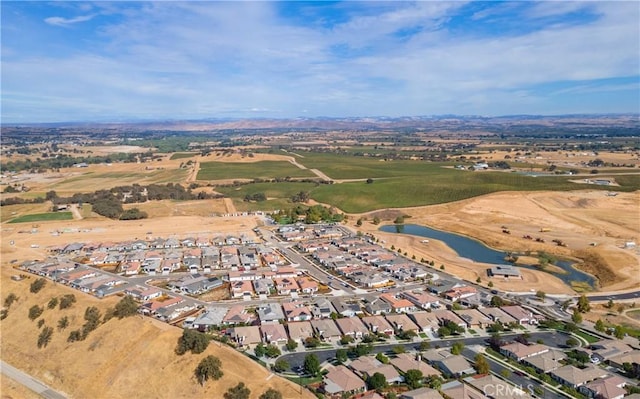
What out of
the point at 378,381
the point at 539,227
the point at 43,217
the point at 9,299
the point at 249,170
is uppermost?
the point at 249,170

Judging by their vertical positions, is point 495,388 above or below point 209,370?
below

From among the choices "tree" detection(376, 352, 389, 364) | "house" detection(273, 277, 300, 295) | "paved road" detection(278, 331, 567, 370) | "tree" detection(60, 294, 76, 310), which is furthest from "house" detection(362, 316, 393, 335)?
"tree" detection(60, 294, 76, 310)

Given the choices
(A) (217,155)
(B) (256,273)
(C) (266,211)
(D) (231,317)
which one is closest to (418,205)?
(C) (266,211)

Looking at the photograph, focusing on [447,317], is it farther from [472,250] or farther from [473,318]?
[472,250]

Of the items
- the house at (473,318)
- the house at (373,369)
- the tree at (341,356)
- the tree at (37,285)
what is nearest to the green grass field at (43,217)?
the tree at (37,285)

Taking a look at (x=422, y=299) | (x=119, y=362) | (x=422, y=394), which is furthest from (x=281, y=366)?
(x=422, y=299)

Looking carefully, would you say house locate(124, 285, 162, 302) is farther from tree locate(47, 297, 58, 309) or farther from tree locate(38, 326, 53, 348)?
tree locate(38, 326, 53, 348)

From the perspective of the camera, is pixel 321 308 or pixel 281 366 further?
pixel 321 308

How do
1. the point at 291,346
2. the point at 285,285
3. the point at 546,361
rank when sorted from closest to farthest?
the point at 546,361
the point at 291,346
the point at 285,285

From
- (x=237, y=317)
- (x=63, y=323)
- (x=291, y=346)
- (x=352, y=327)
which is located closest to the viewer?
(x=291, y=346)
